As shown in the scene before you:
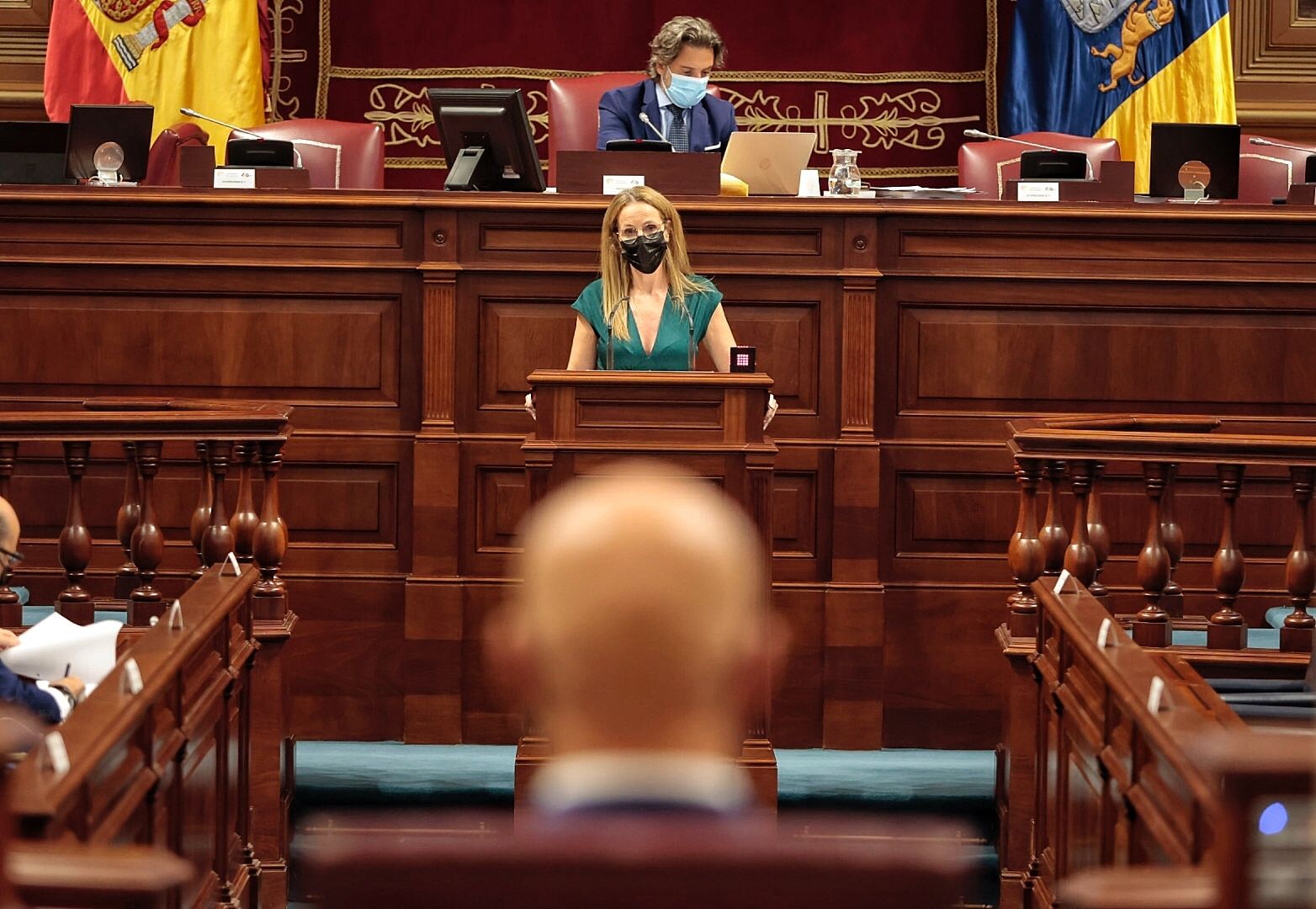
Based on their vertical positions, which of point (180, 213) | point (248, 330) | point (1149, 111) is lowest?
point (248, 330)

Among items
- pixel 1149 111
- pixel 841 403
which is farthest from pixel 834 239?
pixel 1149 111

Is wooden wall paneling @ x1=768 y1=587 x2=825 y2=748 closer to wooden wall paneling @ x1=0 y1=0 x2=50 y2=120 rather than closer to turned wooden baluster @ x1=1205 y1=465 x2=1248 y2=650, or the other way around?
turned wooden baluster @ x1=1205 y1=465 x2=1248 y2=650

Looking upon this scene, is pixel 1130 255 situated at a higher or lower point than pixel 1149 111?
lower

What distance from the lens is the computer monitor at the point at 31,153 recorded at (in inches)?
234

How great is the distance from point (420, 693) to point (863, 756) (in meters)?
1.31

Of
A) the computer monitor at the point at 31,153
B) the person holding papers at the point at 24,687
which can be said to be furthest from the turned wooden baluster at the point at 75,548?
the computer monitor at the point at 31,153

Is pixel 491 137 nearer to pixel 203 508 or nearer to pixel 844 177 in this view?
pixel 844 177

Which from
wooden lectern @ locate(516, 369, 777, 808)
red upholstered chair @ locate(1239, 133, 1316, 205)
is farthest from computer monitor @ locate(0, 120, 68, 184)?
red upholstered chair @ locate(1239, 133, 1316, 205)

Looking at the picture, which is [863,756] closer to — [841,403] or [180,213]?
[841,403]

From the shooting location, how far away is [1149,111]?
8227mm

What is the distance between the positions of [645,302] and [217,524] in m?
1.36

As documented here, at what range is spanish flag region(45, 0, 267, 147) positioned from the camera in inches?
320

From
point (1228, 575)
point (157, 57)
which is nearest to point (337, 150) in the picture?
point (157, 57)

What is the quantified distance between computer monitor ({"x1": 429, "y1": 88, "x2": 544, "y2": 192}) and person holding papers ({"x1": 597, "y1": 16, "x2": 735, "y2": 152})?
0.82 m
